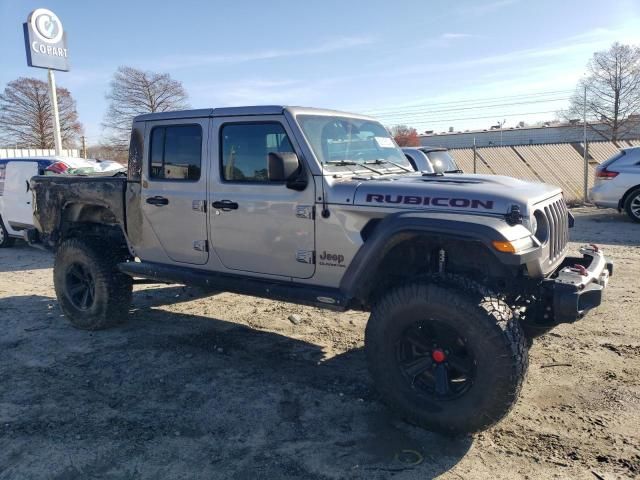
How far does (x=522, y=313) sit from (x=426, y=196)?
1010 millimetres

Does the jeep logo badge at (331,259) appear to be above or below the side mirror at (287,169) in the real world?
below

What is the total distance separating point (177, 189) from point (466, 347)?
282cm

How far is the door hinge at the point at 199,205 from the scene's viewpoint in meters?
4.45

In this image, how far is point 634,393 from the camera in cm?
373

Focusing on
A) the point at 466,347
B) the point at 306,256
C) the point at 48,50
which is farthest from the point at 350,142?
the point at 48,50

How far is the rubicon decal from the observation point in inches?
130

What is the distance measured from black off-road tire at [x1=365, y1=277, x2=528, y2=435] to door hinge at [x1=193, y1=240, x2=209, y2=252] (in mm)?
1728

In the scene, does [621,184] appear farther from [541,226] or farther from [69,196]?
[69,196]

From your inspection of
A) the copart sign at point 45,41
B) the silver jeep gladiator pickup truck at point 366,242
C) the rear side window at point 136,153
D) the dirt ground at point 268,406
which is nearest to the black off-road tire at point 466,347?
the silver jeep gladiator pickup truck at point 366,242

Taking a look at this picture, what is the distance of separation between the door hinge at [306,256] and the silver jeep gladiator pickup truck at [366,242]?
11 mm

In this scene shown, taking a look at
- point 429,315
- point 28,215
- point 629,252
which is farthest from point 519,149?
point 429,315

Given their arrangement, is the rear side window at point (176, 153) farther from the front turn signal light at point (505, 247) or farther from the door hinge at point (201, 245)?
the front turn signal light at point (505, 247)

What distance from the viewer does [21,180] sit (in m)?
9.66

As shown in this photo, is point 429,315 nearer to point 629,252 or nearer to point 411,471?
point 411,471
